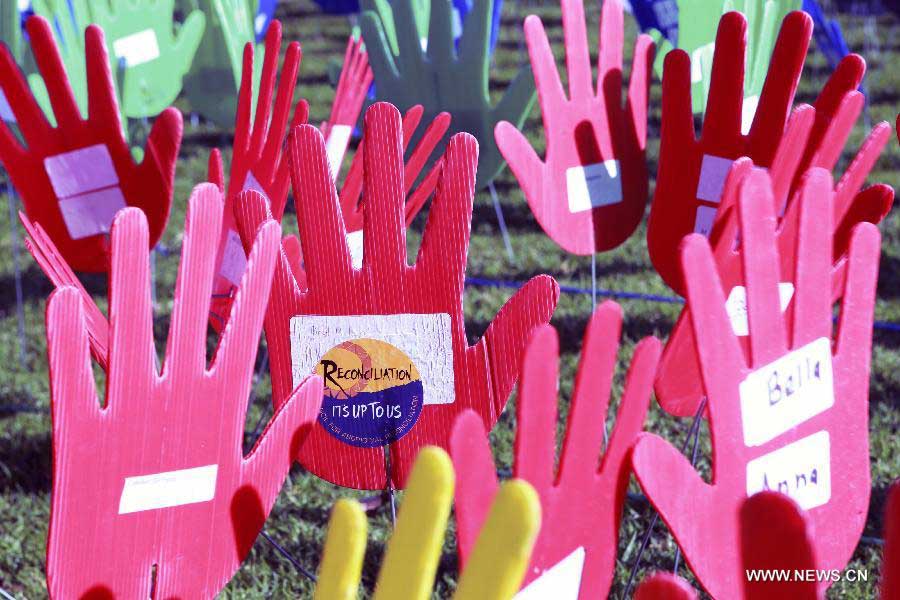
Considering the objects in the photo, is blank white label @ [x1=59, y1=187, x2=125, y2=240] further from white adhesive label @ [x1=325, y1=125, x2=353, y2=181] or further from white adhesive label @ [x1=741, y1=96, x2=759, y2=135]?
white adhesive label @ [x1=741, y1=96, x2=759, y2=135]

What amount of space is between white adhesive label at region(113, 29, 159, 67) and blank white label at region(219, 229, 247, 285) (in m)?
1.20

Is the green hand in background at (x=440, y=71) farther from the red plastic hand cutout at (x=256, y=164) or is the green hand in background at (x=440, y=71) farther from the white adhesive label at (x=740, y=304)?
the white adhesive label at (x=740, y=304)

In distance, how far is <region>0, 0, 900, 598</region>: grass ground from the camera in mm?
1734

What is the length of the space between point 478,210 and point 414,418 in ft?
9.04

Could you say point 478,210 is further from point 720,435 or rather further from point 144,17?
point 720,435

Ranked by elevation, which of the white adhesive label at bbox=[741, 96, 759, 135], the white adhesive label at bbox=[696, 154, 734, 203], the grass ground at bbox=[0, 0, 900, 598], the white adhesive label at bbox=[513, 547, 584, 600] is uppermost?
the white adhesive label at bbox=[741, 96, 759, 135]

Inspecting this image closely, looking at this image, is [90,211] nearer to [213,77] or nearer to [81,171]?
[81,171]

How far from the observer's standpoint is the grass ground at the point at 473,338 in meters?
1.73

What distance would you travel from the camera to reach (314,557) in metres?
1.78

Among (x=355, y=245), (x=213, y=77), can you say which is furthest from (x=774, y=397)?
(x=213, y=77)

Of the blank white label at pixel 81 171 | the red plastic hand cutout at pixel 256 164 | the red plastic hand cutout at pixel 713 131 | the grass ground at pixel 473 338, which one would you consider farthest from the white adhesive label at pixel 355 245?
the grass ground at pixel 473 338

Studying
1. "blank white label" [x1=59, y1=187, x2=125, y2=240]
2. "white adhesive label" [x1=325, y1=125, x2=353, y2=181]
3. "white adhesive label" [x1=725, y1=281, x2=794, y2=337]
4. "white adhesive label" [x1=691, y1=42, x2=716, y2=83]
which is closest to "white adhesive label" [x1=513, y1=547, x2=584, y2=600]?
"white adhesive label" [x1=725, y1=281, x2=794, y2=337]

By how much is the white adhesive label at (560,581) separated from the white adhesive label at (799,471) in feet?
0.50

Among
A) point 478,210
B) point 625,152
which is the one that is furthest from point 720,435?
point 478,210
